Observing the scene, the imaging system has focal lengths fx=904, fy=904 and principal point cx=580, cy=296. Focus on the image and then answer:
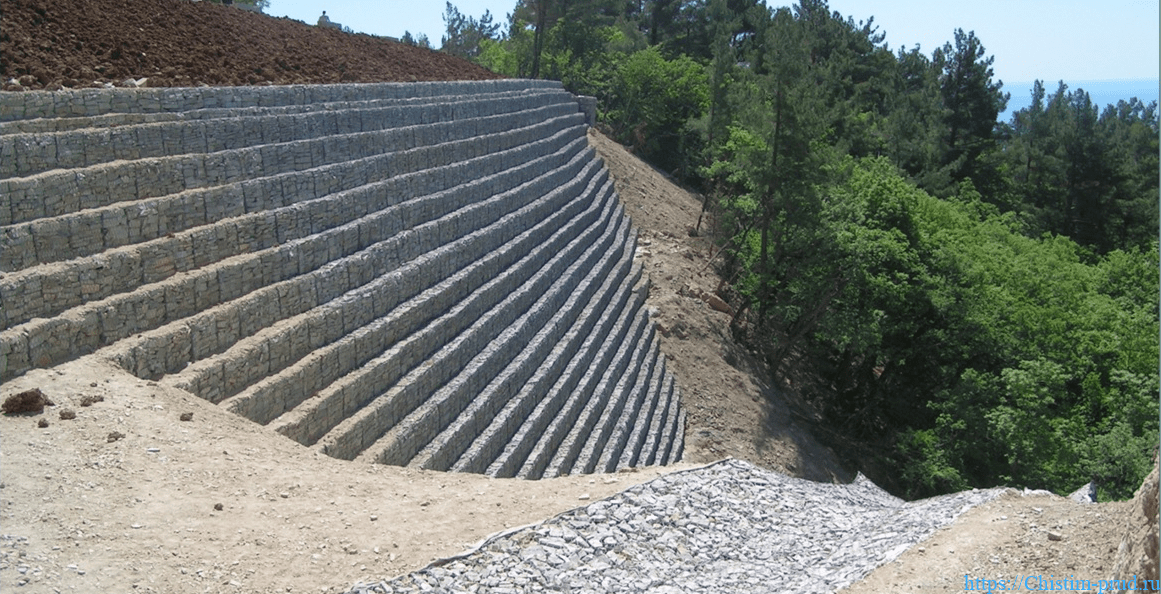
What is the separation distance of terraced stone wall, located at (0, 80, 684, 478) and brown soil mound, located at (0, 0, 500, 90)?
111cm

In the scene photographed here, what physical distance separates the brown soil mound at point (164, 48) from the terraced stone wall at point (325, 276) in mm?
1109

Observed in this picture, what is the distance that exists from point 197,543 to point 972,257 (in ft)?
65.2

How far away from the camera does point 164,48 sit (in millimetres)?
12109

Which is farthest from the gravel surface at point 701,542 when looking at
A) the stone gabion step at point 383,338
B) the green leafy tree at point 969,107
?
the green leafy tree at point 969,107

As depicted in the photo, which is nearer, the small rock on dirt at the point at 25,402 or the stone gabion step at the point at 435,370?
the small rock on dirt at the point at 25,402

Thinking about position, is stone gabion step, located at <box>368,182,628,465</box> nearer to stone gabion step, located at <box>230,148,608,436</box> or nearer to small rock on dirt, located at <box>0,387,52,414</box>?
stone gabion step, located at <box>230,148,608,436</box>

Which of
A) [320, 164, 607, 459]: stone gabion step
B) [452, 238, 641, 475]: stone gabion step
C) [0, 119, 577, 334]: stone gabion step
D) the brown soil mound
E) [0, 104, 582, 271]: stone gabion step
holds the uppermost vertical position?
the brown soil mound

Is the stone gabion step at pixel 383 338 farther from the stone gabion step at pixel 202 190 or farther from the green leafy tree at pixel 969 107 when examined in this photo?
the green leafy tree at pixel 969 107

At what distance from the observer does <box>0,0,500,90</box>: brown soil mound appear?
1007cm

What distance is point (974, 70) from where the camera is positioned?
116 ft

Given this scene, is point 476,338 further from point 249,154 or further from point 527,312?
point 249,154

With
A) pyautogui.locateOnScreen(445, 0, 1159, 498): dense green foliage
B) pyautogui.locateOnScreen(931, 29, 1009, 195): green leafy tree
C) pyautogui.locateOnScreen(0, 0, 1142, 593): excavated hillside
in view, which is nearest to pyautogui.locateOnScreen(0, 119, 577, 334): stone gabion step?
pyautogui.locateOnScreen(0, 0, 1142, 593): excavated hillside

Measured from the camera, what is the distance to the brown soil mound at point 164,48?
10.1m

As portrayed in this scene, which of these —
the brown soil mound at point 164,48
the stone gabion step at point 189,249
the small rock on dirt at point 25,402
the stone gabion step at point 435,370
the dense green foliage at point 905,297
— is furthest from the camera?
the dense green foliage at point 905,297
